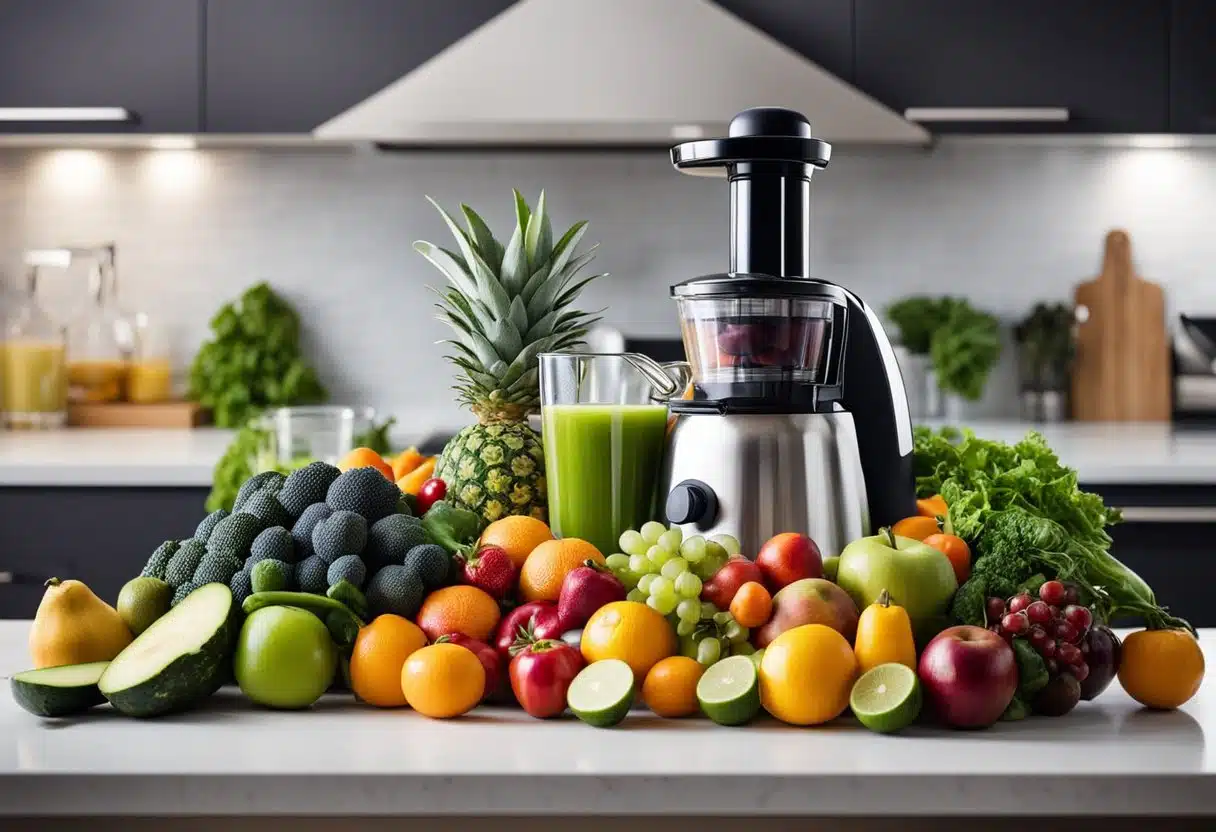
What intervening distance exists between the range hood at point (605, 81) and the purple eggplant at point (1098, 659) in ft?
6.69

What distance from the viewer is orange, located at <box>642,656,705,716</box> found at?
39.5 inches

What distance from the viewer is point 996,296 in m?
3.56

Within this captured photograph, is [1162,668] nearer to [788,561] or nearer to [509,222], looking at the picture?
[788,561]

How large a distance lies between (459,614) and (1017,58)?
2535 millimetres

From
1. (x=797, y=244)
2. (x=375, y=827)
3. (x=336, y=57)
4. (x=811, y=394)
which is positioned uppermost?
(x=336, y=57)

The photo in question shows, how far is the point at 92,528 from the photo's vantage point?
2773 mm

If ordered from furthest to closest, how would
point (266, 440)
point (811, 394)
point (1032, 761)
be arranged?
point (266, 440) → point (811, 394) → point (1032, 761)

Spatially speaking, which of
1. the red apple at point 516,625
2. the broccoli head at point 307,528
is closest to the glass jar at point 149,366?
the broccoli head at point 307,528

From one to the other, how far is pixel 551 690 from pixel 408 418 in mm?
2588

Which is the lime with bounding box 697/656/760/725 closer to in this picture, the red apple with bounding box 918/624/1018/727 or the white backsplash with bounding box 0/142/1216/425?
the red apple with bounding box 918/624/1018/727

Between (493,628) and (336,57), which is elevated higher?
(336,57)

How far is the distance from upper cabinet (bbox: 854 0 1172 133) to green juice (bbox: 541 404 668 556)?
206cm

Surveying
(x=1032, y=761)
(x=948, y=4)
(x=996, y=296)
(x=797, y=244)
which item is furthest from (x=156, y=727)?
(x=996, y=296)

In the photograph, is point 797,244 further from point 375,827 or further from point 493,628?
point 375,827
